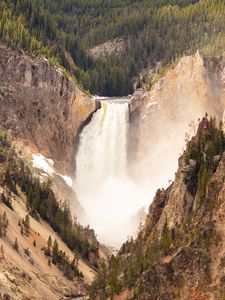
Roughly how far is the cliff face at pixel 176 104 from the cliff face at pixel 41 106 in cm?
1158

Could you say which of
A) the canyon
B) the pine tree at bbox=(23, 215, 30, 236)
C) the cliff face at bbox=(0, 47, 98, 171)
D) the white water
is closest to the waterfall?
the white water

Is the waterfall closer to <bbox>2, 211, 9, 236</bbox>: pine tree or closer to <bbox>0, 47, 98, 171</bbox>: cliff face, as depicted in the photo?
<bbox>0, 47, 98, 171</bbox>: cliff face

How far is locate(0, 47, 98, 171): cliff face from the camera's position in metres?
159

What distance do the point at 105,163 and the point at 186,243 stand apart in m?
94.1

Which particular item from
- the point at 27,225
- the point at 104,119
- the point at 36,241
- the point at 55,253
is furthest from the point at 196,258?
the point at 104,119

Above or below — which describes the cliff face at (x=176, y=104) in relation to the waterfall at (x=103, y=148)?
above

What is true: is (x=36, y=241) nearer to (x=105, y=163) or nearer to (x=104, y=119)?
(x=105, y=163)

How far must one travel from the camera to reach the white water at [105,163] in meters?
158

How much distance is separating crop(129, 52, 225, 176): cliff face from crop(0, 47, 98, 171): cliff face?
11.6 metres

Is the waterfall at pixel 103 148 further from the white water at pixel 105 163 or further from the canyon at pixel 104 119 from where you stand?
the canyon at pixel 104 119

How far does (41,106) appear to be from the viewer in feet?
532

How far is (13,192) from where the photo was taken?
13188 cm

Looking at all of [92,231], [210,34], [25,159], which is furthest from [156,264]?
[210,34]

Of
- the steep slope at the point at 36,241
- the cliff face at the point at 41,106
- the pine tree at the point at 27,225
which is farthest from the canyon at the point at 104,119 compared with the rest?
the pine tree at the point at 27,225
